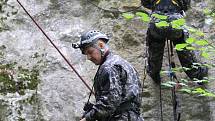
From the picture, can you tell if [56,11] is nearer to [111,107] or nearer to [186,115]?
[186,115]

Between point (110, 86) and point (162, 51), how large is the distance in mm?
2345

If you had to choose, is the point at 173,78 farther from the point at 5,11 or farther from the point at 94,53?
the point at 5,11

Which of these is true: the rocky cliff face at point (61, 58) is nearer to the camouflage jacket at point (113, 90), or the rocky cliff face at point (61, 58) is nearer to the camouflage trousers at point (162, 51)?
the camouflage trousers at point (162, 51)

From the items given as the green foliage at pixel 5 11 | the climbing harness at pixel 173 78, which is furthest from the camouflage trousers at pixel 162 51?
the green foliage at pixel 5 11

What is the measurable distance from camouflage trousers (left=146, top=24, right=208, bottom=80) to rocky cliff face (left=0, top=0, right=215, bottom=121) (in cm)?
35

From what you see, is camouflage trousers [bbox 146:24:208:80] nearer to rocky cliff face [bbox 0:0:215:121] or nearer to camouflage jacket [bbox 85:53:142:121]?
rocky cliff face [bbox 0:0:215:121]

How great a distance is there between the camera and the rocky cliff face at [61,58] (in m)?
6.64

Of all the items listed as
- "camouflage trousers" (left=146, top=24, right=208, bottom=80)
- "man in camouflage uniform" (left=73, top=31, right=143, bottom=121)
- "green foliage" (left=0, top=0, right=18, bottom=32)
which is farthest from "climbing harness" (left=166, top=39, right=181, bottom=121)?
"green foliage" (left=0, top=0, right=18, bottom=32)

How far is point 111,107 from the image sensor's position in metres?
4.46

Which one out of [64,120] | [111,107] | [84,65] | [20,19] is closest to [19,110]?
[64,120]

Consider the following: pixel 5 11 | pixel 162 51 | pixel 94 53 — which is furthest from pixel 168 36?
pixel 5 11

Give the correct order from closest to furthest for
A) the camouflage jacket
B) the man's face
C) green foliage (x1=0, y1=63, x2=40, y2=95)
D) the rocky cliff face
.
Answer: the camouflage jacket → the man's face → the rocky cliff face → green foliage (x1=0, y1=63, x2=40, y2=95)

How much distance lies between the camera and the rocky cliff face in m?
6.64

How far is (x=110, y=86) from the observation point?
4465mm
